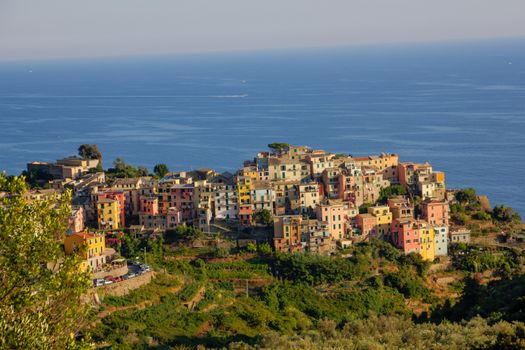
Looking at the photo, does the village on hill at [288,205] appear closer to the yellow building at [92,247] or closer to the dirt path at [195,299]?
the yellow building at [92,247]

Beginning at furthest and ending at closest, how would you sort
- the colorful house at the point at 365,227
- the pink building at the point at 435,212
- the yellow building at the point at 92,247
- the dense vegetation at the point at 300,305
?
the pink building at the point at 435,212
the colorful house at the point at 365,227
the yellow building at the point at 92,247
the dense vegetation at the point at 300,305

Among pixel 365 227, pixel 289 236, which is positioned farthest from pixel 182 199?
pixel 365 227

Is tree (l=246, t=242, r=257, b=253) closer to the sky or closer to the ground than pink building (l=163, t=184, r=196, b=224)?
closer to the ground

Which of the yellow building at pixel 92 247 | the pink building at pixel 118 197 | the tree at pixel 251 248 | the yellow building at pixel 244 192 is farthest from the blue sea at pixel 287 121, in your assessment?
the yellow building at pixel 92 247

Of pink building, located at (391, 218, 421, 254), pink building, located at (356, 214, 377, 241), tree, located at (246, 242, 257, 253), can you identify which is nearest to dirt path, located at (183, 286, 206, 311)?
tree, located at (246, 242, 257, 253)

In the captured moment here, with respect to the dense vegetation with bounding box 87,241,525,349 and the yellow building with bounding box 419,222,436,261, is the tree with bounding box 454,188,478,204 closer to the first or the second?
the yellow building with bounding box 419,222,436,261

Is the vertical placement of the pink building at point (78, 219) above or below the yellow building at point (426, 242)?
above

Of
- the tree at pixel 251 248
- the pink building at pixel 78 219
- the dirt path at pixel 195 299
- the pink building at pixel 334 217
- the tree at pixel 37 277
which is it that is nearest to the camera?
the tree at pixel 37 277
